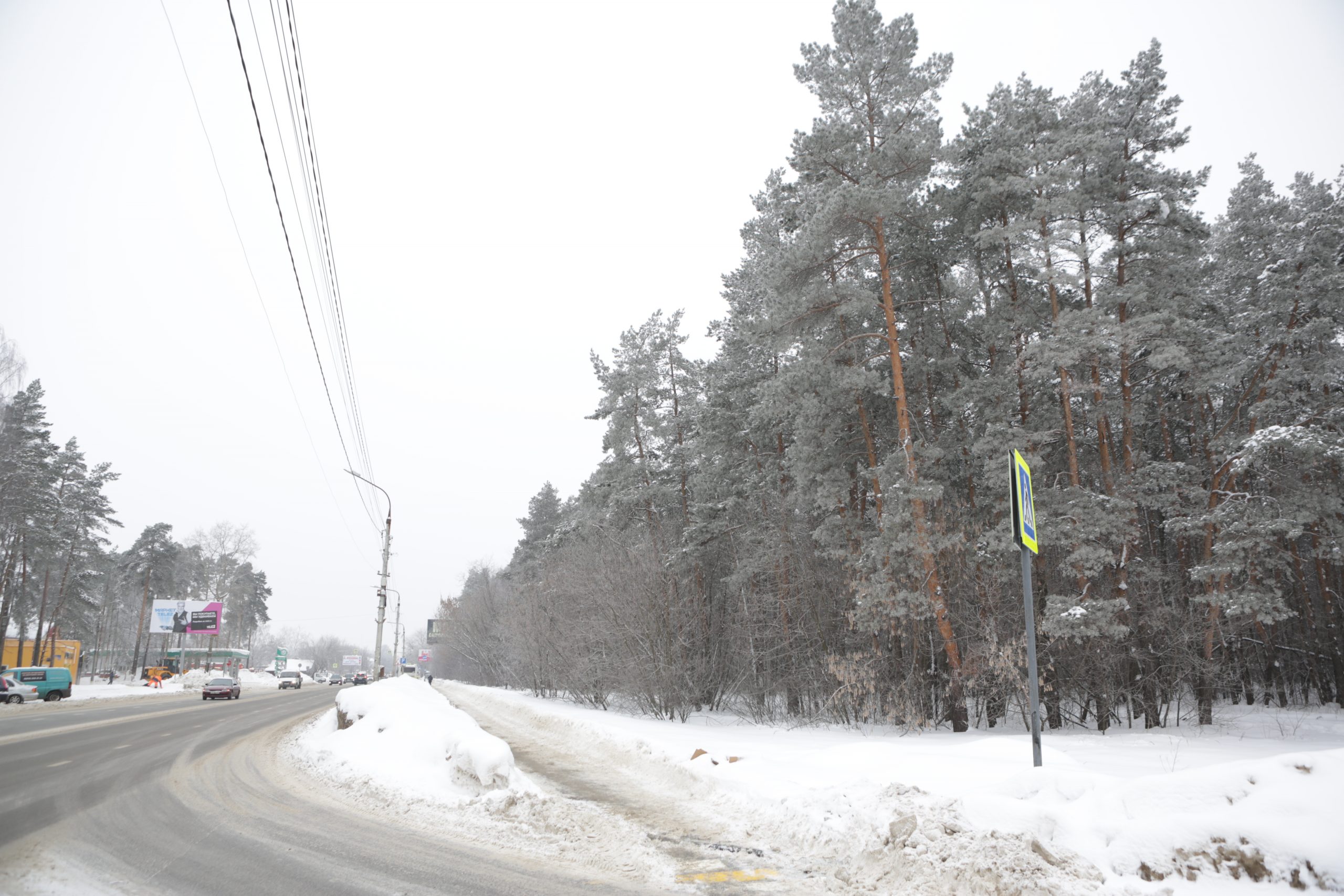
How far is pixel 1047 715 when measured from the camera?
1524 centimetres

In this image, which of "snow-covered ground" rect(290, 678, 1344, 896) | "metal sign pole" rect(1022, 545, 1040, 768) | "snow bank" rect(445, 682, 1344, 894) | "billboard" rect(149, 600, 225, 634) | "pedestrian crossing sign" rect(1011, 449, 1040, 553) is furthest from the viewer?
"billboard" rect(149, 600, 225, 634)

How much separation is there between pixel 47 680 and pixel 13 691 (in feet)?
9.91

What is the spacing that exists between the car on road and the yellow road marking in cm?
3880

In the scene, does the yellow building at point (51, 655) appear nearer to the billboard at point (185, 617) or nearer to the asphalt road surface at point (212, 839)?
the billboard at point (185, 617)

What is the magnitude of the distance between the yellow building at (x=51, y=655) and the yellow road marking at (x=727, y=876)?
Result: 6510 cm

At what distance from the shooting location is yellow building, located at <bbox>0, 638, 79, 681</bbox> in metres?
50.7

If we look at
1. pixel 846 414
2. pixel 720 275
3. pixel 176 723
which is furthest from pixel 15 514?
pixel 846 414

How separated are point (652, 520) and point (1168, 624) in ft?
53.9

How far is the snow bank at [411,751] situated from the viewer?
865 cm

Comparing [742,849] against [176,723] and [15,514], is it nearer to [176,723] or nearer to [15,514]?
[176,723]

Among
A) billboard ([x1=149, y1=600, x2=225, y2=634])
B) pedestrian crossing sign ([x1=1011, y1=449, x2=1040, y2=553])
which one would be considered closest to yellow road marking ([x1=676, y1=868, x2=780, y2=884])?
pedestrian crossing sign ([x1=1011, y1=449, x2=1040, y2=553])

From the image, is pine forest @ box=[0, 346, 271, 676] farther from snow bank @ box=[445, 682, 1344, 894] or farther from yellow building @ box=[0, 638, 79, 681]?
snow bank @ box=[445, 682, 1344, 894]

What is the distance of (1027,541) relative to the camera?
7082 millimetres

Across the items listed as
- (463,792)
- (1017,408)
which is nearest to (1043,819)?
(463,792)
